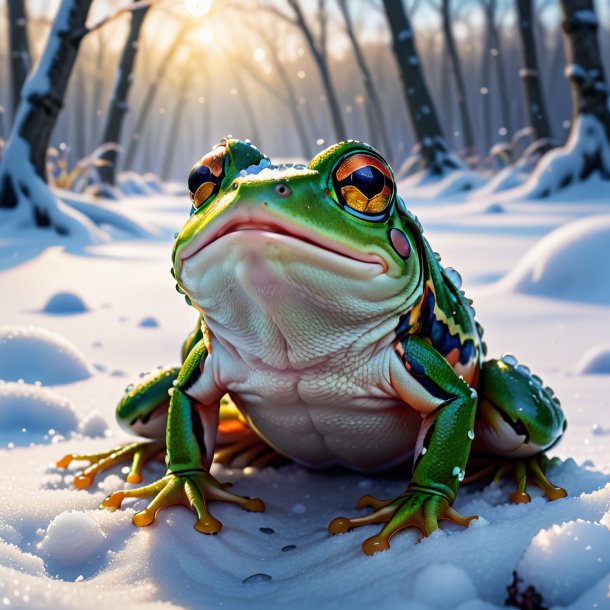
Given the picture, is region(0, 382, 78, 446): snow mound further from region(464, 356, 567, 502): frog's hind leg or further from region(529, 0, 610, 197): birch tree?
region(529, 0, 610, 197): birch tree

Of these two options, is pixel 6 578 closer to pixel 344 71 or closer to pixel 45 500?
pixel 45 500

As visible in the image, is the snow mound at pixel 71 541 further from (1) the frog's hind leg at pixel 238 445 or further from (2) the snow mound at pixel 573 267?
(2) the snow mound at pixel 573 267

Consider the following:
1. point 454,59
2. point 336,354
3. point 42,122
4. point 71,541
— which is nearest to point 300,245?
point 336,354

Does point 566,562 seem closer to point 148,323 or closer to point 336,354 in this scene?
point 336,354

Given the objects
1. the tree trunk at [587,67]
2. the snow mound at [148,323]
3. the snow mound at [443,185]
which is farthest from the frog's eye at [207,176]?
the snow mound at [443,185]

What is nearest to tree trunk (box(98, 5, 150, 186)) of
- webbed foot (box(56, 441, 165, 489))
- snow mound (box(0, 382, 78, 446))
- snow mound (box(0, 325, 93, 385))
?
snow mound (box(0, 325, 93, 385))
